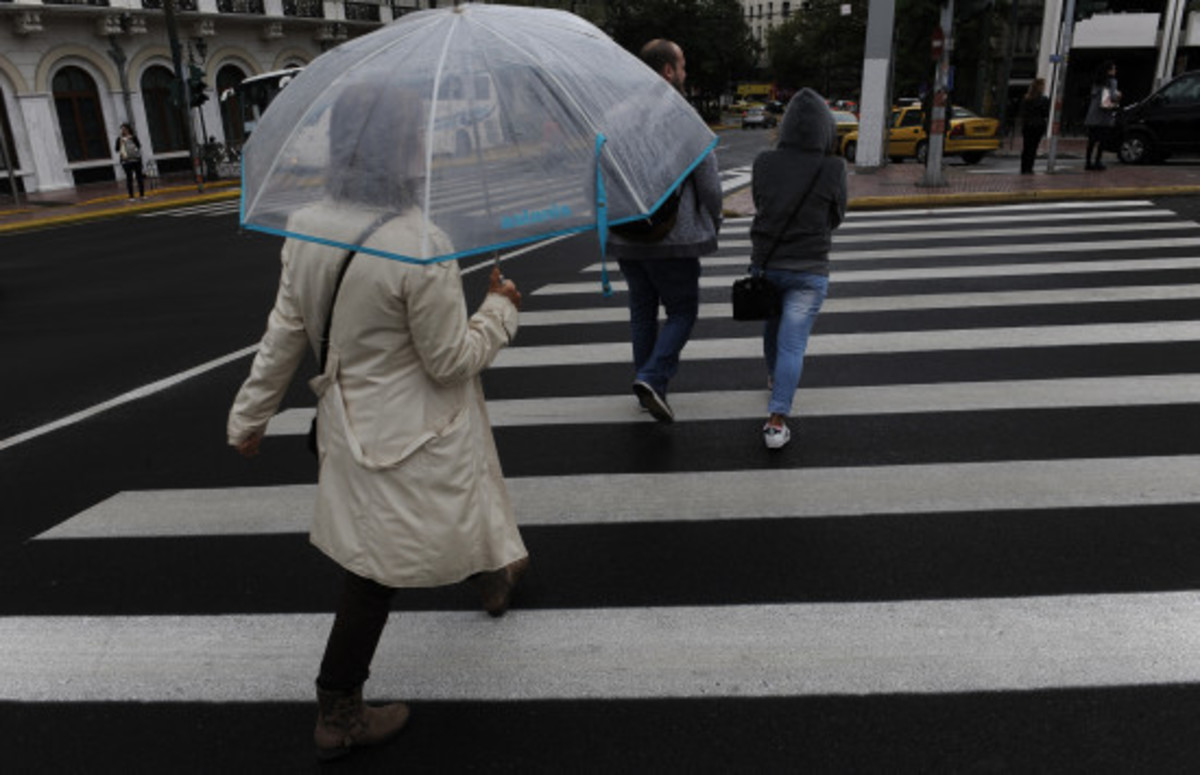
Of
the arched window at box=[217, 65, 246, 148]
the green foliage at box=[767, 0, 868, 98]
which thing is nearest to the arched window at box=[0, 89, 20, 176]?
the arched window at box=[217, 65, 246, 148]

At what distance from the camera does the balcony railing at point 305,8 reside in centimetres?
3347

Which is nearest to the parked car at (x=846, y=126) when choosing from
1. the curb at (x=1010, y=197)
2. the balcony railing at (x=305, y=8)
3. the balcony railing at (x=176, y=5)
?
the curb at (x=1010, y=197)

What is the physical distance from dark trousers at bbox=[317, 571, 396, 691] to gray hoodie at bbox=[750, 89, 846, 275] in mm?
2837

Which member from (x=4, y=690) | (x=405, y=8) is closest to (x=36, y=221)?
(x=4, y=690)

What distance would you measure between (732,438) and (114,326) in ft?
21.6

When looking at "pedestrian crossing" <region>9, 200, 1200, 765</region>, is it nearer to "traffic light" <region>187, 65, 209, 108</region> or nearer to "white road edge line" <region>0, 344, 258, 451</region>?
"white road edge line" <region>0, 344, 258, 451</region>

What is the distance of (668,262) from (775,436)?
1.09 meters

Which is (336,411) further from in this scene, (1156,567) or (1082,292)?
(1082,292)

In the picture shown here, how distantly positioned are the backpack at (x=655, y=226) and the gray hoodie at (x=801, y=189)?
0.50m

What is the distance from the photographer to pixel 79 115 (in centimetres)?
2694

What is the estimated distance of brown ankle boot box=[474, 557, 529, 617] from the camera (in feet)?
10.4

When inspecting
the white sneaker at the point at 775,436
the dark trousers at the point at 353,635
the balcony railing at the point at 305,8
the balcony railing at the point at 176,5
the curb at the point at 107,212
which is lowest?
the curb at the point at 107,212

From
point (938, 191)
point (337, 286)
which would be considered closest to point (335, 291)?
point (337, 286)

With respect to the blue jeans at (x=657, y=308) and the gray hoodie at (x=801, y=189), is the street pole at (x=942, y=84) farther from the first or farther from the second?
the blue jeans at (x=657, y=308)
